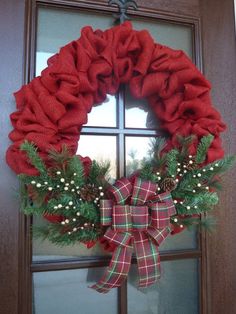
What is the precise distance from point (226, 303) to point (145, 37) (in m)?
0.70

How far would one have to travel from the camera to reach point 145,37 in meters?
0.62

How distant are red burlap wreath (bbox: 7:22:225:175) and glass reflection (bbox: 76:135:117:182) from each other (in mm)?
78

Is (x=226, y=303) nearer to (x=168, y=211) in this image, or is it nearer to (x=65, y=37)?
(x=168, y=211)

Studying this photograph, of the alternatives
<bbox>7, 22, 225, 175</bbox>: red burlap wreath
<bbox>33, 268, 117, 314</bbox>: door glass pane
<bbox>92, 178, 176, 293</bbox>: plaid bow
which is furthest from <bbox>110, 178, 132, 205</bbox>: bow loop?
<bbox>33, 268, 117, 314</bbox>: door glass pane

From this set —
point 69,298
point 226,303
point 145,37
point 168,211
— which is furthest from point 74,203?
point 226,303

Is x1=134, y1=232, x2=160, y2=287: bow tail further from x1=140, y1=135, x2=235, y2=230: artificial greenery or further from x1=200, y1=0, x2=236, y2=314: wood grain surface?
x1=200, y1=0, x2=236, y2=314: wood grain surface

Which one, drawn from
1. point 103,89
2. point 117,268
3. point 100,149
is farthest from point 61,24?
point 117,268

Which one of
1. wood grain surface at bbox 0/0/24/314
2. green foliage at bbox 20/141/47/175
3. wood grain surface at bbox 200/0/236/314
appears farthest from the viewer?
wood grain surface at bbox 200/0/236/314

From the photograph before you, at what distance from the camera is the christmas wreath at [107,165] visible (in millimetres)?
528

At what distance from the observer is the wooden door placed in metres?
0.64

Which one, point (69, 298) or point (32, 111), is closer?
point (32, 111)

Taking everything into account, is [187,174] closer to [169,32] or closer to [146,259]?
[146,259]

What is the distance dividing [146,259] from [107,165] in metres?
0.20

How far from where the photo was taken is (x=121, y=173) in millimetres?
691
